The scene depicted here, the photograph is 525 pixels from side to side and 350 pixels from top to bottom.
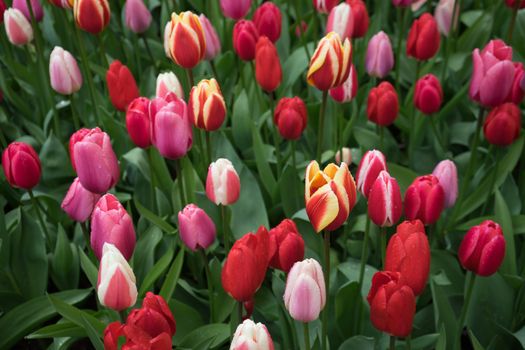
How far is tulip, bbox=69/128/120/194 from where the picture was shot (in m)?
1.35

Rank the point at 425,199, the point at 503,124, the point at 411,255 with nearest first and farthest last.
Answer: the point at 411,255 → the point at 425,199 → the point at 503,124

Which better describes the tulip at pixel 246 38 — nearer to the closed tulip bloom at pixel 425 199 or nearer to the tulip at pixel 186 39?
the tulip at pixel 186 39

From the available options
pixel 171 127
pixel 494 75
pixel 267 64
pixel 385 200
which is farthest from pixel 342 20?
pixel 385 200

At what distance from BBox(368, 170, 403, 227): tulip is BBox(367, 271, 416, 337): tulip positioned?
0.16m

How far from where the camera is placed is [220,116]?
1489mm

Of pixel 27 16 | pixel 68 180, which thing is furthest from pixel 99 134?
pixel 27 16

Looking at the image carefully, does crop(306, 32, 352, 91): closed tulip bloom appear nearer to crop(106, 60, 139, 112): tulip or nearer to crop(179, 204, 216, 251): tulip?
crop(179, 204, 216, 251): tulip

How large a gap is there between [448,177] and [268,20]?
69 centimetres

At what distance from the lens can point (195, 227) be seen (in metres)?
1.39

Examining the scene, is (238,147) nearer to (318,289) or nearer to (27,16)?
(27,16)

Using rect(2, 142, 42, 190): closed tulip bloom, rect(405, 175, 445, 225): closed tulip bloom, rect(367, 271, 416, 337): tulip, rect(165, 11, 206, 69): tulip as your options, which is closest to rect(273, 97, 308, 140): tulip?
rect(165, 11, 206, 69): tulip

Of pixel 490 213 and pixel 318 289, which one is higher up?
pixel 318 289

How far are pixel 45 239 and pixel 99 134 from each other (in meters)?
0.63

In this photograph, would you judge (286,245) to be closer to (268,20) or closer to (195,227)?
(195,227)
